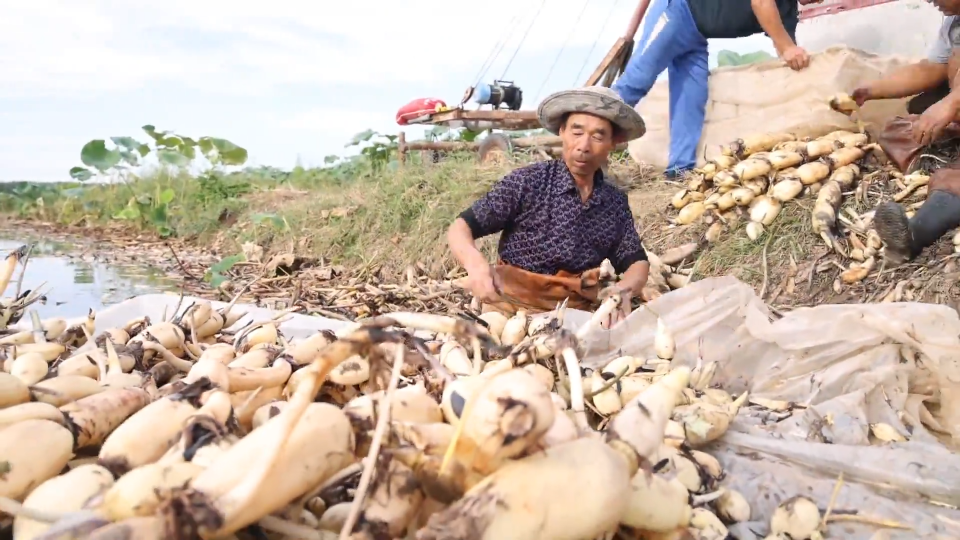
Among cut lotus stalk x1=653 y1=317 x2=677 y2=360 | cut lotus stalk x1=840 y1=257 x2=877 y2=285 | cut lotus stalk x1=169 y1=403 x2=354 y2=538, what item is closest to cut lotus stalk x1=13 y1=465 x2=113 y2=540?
cut lotus stalk x1=169 y1=403 x2=354 y2=538

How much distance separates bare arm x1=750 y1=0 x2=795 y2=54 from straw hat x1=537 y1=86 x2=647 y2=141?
1.93 metres

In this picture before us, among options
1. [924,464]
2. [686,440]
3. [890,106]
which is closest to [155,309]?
[686,440]

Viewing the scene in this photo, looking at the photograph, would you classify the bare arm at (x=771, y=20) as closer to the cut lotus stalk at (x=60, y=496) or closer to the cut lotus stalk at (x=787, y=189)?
the cut lotus stalk at (x=787, y=189)

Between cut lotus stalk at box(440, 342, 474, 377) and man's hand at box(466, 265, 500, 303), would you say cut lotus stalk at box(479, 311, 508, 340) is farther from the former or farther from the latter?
man's hand at box(466, 265, 500, 303)

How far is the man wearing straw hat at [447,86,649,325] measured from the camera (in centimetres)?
263

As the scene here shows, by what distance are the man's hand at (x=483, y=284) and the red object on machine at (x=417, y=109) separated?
5876 millimetres

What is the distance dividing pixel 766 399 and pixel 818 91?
341 cm

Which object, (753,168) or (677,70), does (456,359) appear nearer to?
(753,168)

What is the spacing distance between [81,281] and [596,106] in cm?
430

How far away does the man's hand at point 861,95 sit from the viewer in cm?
398

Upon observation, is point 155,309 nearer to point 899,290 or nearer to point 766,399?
point 766,399

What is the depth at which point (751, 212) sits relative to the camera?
13.4ft

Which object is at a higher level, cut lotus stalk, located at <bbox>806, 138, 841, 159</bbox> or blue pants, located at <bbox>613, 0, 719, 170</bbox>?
blue pants, located at <bbox>613, 0, 719, 170</bbox>

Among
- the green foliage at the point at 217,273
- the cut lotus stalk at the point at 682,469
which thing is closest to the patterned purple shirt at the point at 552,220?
the cut lotus stalk at the point at 682,469
